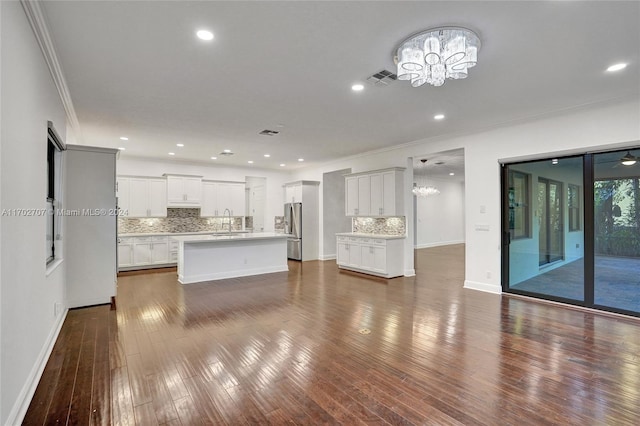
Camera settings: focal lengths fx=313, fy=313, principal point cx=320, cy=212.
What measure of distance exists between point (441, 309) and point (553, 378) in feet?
6.25

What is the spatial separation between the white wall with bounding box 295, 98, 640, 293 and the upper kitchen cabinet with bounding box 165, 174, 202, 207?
5.64 meters

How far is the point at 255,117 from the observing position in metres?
4.84

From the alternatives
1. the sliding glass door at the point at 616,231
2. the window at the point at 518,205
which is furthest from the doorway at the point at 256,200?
the sliding glass door at the point at 616,231

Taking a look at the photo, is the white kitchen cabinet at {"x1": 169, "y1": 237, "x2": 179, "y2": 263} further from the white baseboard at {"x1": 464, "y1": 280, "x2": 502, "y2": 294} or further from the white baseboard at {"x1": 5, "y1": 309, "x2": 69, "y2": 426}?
the white baseboard at {"x1": 464, "y1": 280, "x2": 502, "y2": 294}

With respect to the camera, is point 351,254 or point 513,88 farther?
point 351,254

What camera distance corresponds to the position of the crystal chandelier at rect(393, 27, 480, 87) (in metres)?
2.57

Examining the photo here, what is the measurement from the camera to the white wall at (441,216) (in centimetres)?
1241

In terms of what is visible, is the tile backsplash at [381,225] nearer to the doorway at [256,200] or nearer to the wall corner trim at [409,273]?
the wall corner trim at [409,273]

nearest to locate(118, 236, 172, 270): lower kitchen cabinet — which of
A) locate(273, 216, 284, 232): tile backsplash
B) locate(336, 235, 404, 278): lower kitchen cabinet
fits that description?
locate(273, 216, 284, 232): tile backsplash

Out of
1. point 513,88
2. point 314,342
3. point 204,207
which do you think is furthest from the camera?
point 204,207

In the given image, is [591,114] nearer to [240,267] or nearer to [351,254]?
[351,254]

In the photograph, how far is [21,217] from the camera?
2.22 m

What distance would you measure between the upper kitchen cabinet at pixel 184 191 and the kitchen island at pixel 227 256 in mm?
1934

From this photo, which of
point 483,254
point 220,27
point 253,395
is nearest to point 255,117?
point 220,27
